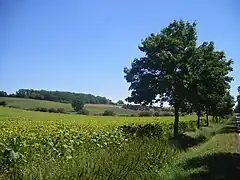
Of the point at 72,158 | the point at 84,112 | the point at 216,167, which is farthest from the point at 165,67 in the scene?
the point at 84,112

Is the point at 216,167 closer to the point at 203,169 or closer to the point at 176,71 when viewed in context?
the point at 203,169

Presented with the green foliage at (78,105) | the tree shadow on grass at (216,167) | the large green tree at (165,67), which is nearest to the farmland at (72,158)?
the tree shadow on grass at (216,167)

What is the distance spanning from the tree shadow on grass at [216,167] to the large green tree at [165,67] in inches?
354

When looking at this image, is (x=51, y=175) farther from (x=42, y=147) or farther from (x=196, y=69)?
(x=196, y=69)

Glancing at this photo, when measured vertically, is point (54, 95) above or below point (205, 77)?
above

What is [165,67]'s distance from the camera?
1000 inches

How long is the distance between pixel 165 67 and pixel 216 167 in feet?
40.9

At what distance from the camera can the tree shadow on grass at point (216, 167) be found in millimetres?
12100

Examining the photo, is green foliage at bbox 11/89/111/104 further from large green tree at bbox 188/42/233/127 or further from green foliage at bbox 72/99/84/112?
large green tree at bbox 188/42/233/127

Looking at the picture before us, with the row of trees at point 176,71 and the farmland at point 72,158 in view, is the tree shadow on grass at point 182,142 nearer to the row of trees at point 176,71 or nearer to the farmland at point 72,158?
the row of trees at point 176,71

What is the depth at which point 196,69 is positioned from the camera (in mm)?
26328

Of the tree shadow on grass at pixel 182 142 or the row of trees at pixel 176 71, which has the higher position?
the row of trees at pixel 176 71

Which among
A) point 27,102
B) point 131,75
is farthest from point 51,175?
point 27,102

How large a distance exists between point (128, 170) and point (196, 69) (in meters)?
17.9
